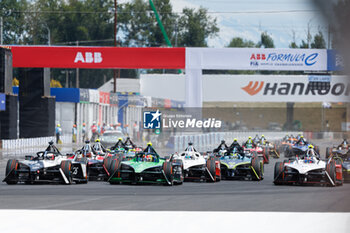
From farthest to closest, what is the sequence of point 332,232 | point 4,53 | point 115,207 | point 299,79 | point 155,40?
1. point 155,40
2. point 299,79
3. point 4,53
4. point 115,207
5. point 332,232

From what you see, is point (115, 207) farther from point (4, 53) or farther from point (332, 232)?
point (4, 53)

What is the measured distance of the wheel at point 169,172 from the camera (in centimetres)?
1748

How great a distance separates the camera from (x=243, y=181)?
65.3ft

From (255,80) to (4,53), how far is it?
53.5 feet

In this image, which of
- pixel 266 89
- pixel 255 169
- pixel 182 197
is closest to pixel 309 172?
pixel 255 169

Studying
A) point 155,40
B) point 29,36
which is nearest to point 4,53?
Result: point 29,36

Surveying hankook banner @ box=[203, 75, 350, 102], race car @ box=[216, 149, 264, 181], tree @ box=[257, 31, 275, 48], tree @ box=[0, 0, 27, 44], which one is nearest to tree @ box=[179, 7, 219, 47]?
tree @ box=[257, 31, 275, 48]

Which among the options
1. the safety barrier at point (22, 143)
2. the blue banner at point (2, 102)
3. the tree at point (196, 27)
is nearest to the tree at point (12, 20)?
the tree at point (196, 27)

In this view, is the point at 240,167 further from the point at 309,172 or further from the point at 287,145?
the point at 287,145

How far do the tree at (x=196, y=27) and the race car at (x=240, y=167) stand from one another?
267 ft

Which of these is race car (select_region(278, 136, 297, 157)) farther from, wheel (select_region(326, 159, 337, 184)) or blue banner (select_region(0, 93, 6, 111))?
blue banner (select_region(0, 93, 6, 111))

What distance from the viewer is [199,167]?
1948cm

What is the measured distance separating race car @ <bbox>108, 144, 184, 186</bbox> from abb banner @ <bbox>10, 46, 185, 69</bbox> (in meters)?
11.9

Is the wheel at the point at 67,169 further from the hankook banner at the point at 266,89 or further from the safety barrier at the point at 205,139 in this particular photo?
the hankook banner at the point at 266,89
